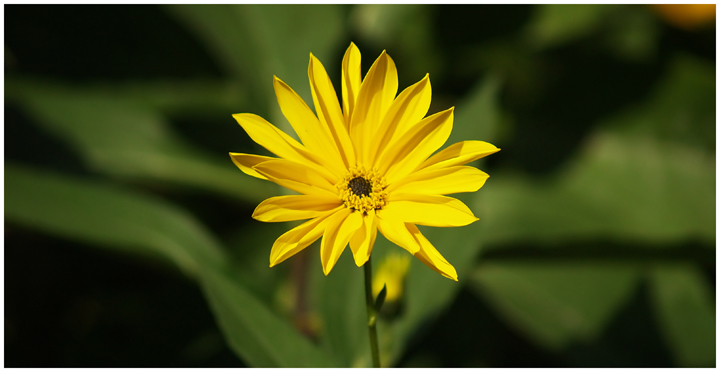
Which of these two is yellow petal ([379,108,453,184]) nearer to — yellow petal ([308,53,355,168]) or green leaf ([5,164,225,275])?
yellow petal ([308,53,355,168])

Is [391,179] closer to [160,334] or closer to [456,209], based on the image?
[456,209]

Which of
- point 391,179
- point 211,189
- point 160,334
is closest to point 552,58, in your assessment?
point 211,189

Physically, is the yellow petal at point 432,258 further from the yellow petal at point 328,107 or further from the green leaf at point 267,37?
the green leaf at point 267,37

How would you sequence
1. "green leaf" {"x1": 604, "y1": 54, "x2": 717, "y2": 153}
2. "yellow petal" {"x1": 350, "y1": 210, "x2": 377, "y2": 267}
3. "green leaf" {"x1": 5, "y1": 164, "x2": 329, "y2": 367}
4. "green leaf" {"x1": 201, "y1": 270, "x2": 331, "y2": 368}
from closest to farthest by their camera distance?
"yellow petal" {"x1": 350, "y1": 210, "x2": 377, "y2": 267} < "green leaf" {"x1": 201, "y1": 270, "x2": 331, "y2": 368} < "green leaf" {"x1": 5, "y1": 164, "x2": 329, "y2": 367} < "green leaf" {"x1": 604, "y1": 54, "x2": 717, "y2": 153}

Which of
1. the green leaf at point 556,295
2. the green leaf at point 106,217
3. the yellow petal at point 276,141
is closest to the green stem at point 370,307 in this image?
the yellow petal at point 276,141

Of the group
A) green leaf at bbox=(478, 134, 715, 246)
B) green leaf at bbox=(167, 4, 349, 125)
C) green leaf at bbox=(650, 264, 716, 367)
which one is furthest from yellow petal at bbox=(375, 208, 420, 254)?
green leaf at bbox=(650, 264, 716, 367)

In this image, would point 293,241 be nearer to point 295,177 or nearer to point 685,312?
point 295,177

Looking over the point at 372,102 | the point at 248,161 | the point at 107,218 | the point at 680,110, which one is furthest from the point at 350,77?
the point at 680,110

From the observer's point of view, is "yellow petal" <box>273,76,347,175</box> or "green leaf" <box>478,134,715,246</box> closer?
"yellow petal" <box>273,76,347,175</box>
